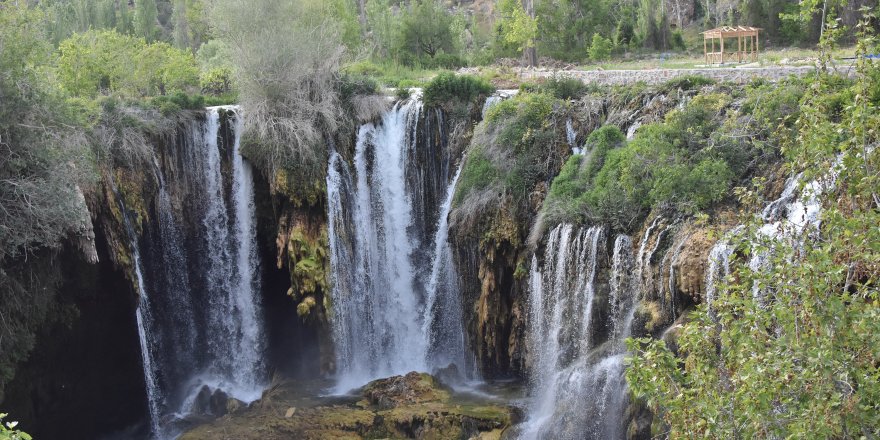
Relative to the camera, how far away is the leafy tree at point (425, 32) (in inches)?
1622

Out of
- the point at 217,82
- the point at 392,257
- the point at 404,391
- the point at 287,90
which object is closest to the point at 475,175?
the point at 392,257

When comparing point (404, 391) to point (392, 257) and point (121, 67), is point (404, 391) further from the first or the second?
point (121, 67)

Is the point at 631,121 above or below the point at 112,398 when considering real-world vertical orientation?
above

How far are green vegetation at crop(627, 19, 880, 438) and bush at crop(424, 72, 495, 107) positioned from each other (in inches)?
616

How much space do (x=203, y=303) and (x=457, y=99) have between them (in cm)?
905

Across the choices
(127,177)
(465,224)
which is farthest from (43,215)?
(465,224)

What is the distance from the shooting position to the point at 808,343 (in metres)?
8.25

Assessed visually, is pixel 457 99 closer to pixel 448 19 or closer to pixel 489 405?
pixel 489 405

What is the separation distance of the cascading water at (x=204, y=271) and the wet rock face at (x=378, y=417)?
2.88 metres

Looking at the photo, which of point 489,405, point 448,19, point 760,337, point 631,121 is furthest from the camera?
point 448,19

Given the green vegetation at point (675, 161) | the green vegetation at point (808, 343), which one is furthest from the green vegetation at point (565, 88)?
the green vegetation at point (808, 343)

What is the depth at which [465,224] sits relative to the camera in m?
21.4

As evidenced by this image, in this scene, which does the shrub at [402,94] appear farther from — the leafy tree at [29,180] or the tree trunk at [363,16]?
the tree trunk at [363,16]

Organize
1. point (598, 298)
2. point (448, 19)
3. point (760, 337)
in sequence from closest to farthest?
point (760, 337), point (598, 298), point (448, 19)
